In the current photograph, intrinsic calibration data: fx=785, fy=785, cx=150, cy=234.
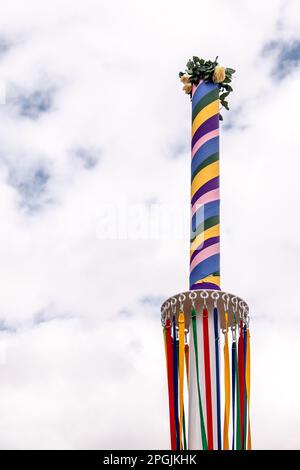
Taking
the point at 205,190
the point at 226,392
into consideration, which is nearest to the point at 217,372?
the point at 226,392

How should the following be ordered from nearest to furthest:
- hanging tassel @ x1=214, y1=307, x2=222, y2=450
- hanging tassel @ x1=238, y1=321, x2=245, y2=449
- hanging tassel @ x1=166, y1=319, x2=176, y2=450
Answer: hanging tassel @ x1=214, y1=307, x2=222, y2=450, hanging tassel @ x1=166, y1=319, x2=176, y2=450, hanging tassel @ x1=238, y1=321, x2=245, y2=449

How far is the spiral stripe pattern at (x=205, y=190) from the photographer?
35.3 metres

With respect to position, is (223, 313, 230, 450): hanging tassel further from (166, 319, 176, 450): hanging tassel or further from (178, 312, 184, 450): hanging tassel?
(166, 319, 176, 450): hanging tassel

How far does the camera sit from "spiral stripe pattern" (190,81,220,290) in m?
35.3

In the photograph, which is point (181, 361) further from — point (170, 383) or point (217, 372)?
point (217, 372)

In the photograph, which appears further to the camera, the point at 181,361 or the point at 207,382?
the point at 181,361

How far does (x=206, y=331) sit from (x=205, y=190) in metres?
6.82

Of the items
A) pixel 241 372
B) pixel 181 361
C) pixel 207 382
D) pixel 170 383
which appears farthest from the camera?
pixel 241 372

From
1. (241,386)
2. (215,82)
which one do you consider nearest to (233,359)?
(241,386)

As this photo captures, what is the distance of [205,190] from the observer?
36.5 m

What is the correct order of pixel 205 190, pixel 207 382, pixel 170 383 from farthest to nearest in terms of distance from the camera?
pixel 205 190
pixel 170 383
pixel 207 382

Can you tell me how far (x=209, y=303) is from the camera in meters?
34.2

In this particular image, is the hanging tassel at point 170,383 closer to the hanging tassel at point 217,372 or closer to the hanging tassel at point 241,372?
the hanging tassel at point 217,372
